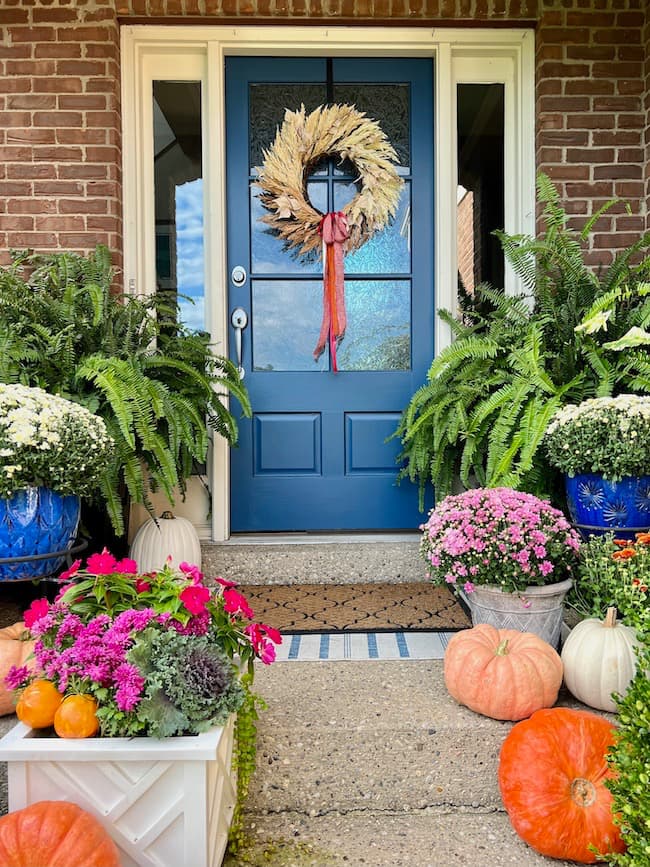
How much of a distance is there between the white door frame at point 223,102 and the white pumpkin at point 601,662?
161 centimetres

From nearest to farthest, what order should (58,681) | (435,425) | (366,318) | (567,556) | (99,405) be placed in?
(58,681) < (567,556) < (99,405) < (435,425) < (366,318)

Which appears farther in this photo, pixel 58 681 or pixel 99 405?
pixel 99 405

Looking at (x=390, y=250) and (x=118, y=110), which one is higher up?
(x=118, y=110)

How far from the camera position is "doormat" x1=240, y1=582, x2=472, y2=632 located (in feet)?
7.46

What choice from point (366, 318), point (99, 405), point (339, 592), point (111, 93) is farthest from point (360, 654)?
point (111, 93)

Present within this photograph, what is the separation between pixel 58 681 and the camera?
1.29m

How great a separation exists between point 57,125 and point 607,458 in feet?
8.56

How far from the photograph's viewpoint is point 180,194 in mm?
3090

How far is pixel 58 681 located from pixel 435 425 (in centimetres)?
170

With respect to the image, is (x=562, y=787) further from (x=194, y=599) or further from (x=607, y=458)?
(x=607, y=458)

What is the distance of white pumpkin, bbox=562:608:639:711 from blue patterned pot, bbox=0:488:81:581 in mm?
1447

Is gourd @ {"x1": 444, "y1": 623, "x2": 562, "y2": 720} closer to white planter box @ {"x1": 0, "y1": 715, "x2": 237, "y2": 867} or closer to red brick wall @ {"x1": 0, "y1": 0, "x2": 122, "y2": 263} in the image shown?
white planter box @ {"x1": 0, "y1": 715, "x2": 237, "y2": 867}

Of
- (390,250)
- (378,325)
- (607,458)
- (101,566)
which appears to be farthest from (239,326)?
(101,566)

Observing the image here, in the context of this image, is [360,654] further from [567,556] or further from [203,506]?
[203,506]
